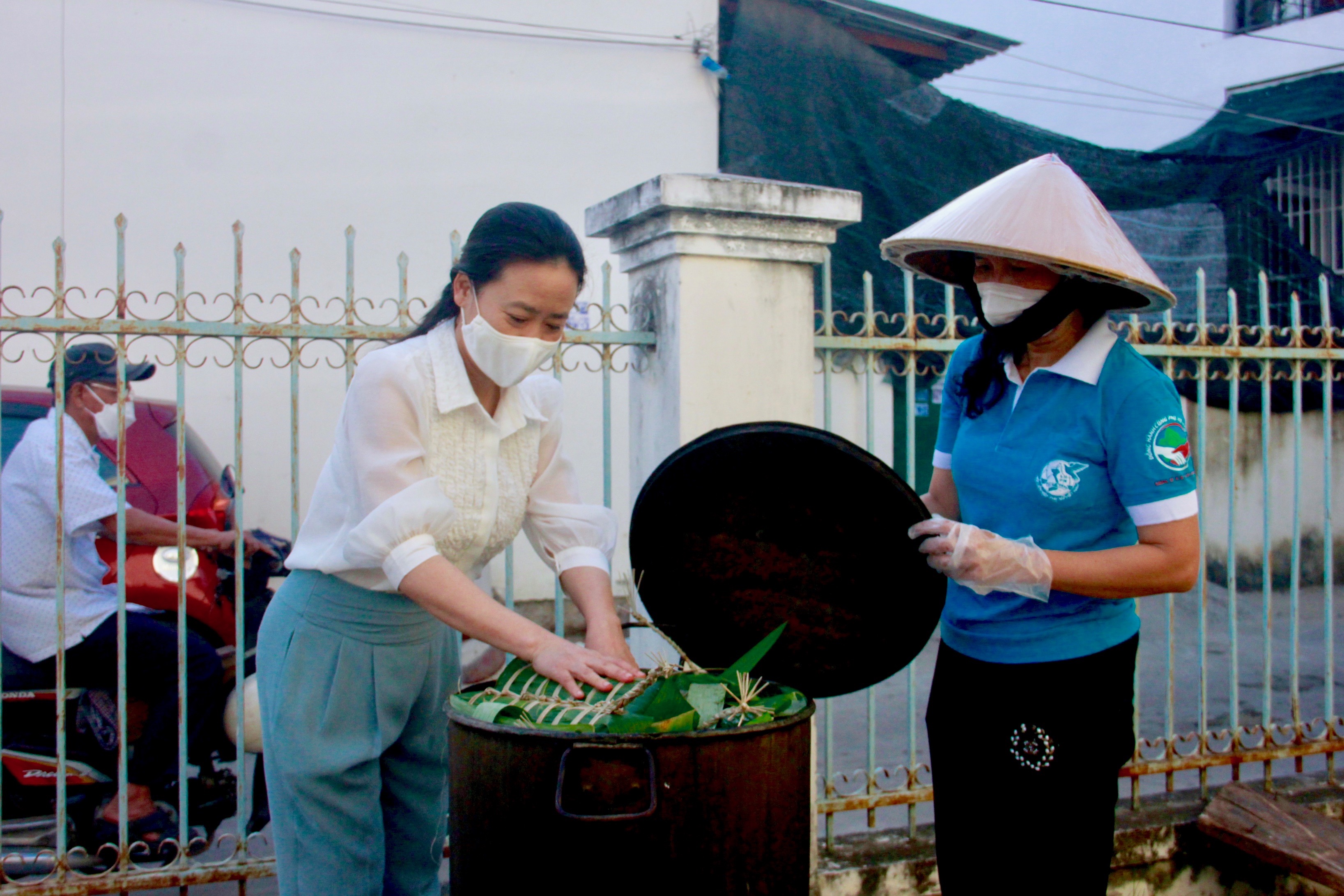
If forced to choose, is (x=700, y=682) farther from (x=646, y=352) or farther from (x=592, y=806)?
(x=646, y=352)

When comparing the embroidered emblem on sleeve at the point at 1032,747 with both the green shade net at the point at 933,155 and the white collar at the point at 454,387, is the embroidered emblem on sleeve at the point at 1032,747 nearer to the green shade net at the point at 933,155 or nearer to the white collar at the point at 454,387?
the white collar at the point at 454,387

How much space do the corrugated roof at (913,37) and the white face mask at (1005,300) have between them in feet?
20.0

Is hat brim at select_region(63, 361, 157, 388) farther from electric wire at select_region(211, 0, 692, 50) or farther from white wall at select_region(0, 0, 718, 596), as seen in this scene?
electric wire at select_region(211, 0, 692, 50)

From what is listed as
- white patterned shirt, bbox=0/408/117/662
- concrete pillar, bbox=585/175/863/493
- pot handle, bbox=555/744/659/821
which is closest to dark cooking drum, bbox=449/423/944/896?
pot handle, bbox=555/744/659/821

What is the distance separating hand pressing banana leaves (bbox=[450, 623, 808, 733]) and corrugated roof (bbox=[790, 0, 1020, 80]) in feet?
22.0

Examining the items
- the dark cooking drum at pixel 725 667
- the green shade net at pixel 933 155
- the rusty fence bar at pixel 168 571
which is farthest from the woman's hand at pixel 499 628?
→ the green shade net at pixel 933 155

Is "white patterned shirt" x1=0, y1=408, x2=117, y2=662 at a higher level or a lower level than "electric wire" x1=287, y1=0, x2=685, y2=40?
lower

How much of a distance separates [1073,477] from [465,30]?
6411mm

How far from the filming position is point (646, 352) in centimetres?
328

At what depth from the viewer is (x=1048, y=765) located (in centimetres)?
199

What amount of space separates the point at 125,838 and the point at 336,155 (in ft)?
16.2

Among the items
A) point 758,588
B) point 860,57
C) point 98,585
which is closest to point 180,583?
point 98,585

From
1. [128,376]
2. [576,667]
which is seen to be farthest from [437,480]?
[128,376]

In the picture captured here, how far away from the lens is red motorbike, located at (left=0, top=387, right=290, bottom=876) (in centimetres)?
340
